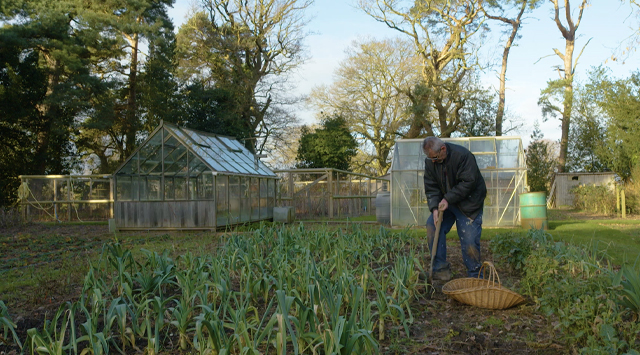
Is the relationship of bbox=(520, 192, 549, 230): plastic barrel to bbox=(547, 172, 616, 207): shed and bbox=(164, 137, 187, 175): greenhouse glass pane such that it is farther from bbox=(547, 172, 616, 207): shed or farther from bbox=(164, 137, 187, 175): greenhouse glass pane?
bbox=(547, 172, 616, 207): shed

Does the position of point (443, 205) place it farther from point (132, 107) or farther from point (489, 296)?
point (132, 107)

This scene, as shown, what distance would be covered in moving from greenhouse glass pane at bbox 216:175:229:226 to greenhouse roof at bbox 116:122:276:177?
284 mm

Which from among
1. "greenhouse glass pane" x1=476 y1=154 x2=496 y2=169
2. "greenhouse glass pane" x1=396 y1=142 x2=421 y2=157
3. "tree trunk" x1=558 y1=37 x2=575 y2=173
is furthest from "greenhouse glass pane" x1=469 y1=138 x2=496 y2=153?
"tree trunk" x1=558 y1=37 x2=575 y2=173

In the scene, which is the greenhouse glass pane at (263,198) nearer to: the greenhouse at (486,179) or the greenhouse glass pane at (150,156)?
the greenhouse glass pane at (150,156)

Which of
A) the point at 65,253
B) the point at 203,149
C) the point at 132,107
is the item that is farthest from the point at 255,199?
the point at 132,107

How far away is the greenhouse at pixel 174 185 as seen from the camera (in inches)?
→ 555

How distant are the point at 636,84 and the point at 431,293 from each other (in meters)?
21.1

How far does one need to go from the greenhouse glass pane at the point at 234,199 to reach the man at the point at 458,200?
986cm

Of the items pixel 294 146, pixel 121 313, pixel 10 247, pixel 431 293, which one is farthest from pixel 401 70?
pixel 121 313

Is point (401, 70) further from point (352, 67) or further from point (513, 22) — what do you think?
point (513, 22)

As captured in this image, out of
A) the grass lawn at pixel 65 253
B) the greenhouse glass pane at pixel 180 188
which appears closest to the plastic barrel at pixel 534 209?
the grass lawn at pixel 65 253

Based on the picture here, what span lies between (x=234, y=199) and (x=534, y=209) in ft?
27.5

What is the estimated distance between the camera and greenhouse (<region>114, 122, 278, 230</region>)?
14109 millimetres

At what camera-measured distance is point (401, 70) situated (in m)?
29.1
